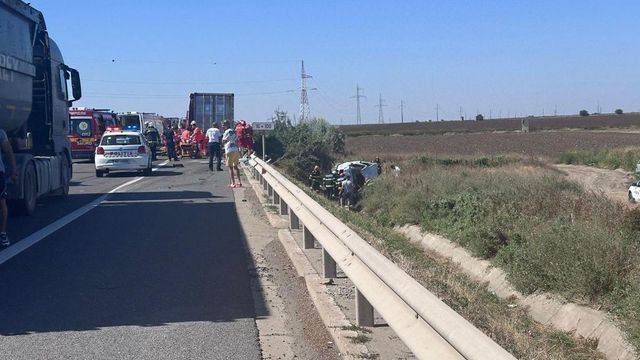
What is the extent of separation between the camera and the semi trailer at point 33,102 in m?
15.4

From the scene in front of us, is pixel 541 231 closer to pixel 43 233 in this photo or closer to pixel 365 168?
pixel 43 233

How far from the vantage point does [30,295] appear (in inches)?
344

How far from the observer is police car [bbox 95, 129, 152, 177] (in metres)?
28.8

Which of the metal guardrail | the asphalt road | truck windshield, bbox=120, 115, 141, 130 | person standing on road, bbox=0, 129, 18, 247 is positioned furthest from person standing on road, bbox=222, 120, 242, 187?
truck windshield, bbox=120, 115, 141, 130

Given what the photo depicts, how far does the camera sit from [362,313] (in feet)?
23.2

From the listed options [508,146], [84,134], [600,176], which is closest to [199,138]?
[84,134]

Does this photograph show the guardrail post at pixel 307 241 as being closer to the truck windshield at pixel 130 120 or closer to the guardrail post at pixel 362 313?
the guardrail post at pixel 362 313

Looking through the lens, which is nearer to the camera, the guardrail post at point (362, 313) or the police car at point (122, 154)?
the guardrail post at point (362, 313)

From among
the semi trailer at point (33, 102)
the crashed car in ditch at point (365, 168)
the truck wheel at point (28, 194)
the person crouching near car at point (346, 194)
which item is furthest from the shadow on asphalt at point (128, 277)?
the crashed car in ditch at point (365, 168)

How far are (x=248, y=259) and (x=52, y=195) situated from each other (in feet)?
33.0

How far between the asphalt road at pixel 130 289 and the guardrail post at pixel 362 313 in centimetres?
85

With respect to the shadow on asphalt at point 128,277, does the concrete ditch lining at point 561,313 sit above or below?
below

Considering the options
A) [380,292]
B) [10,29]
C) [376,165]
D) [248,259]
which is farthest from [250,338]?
[376,165]

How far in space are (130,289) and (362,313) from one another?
9.94ft
